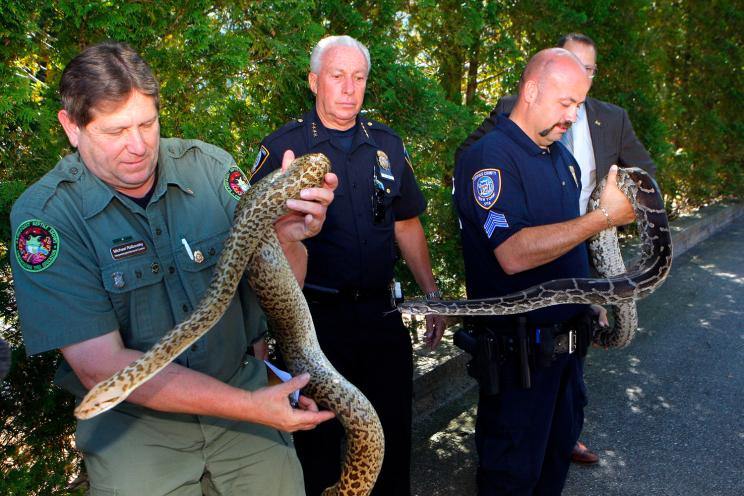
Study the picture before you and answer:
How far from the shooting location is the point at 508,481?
141 inches

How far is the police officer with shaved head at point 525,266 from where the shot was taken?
3.42 meters

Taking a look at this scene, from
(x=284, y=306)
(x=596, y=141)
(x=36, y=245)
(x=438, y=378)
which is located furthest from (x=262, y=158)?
(x=438, y=378)

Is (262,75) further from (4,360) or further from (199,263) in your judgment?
(4,360)

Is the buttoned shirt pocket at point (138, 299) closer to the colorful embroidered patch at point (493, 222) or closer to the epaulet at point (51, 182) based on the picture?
the epaulet at point (51, 182)

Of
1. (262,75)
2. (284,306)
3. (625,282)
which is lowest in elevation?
(625,282)

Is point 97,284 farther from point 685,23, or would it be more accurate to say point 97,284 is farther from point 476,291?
point 685,23

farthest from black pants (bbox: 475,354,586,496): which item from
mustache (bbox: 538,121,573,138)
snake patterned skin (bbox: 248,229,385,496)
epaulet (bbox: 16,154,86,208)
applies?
epaulet (bbox: 16,154,86,208)

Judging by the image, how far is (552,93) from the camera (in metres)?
3.45

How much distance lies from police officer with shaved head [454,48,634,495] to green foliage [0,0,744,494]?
5.29 feet

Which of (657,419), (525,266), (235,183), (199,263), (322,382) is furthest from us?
(657,419)

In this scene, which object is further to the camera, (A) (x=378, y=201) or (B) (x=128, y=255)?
(A) (x=378, y=201)

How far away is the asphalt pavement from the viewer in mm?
4473

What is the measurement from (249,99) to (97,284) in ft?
8.75

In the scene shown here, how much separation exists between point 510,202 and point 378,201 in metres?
0.82
